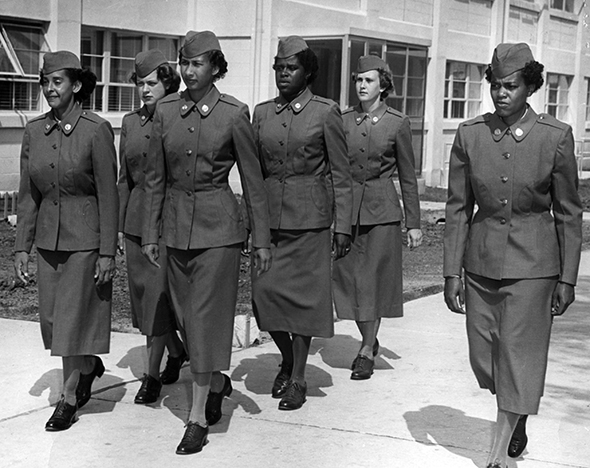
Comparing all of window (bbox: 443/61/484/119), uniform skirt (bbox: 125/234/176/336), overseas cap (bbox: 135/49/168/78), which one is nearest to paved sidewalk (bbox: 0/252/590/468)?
uniform skirt (bbox: 125/234/176/336)

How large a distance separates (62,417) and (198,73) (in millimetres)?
1948

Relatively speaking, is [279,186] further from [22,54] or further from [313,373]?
[22,54]

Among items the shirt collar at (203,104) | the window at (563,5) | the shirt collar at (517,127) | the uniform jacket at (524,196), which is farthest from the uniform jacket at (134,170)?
the window at (563,5)

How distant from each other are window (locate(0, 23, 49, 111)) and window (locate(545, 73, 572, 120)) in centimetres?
2025

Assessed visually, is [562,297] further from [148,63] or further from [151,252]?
[148,63]

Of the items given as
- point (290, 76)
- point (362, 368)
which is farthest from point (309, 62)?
point (362, 368)

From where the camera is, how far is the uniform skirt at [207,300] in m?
6.03

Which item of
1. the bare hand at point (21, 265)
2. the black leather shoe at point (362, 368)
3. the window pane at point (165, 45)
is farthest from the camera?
the window pane at point (165, 45)

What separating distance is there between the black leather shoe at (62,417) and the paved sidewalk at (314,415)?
0.05 meters

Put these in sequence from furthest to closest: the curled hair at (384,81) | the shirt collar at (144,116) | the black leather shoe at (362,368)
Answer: the curled hair at (384,81) → the black leather shoe at (362,368) → the shirt collar at (144,116)

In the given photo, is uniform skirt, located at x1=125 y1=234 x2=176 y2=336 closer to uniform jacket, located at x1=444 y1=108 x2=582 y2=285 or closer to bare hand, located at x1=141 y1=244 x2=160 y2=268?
bare hand, located at x1=141 y1=244 x2=160 y2=268

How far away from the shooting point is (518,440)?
229 inches

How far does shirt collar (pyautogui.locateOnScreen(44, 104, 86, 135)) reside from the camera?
6250 millimetres

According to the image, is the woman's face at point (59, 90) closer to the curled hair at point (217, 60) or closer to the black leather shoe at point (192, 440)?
the curled hair at point (217, 60)
